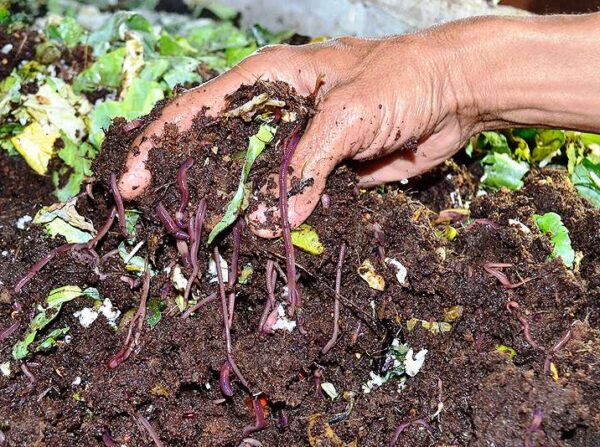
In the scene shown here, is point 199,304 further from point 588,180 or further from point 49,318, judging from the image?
point 588,180

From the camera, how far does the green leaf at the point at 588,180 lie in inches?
114

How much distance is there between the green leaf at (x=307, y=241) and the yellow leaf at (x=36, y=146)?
1.60 m

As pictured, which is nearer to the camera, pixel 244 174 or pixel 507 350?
pixel 244 174

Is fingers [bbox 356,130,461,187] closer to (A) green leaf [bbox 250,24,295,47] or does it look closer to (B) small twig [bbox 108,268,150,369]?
(B) small twig [bbox 108,268,150,369]

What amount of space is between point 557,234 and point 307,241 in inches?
43.8

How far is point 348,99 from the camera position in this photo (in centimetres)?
219

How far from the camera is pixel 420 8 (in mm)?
3842

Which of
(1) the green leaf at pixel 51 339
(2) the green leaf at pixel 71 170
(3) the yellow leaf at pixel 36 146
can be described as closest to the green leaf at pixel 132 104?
(2) the green leaf at pixel 71 170

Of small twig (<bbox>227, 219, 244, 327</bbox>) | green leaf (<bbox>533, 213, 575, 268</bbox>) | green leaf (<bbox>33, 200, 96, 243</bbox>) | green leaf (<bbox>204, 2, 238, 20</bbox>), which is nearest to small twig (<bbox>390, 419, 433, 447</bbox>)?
small twig (<bbox>227, 219, 244, 327</bbox>)

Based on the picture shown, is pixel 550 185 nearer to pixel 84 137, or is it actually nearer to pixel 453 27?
pixel 453 27

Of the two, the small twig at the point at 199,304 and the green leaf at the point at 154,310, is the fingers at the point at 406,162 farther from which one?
the green leaf at the point at 154,310

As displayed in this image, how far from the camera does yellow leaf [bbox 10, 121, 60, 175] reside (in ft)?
10.0

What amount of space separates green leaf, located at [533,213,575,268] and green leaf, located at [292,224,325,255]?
98cm

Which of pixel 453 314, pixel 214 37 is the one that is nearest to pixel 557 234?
pixel 453 314
